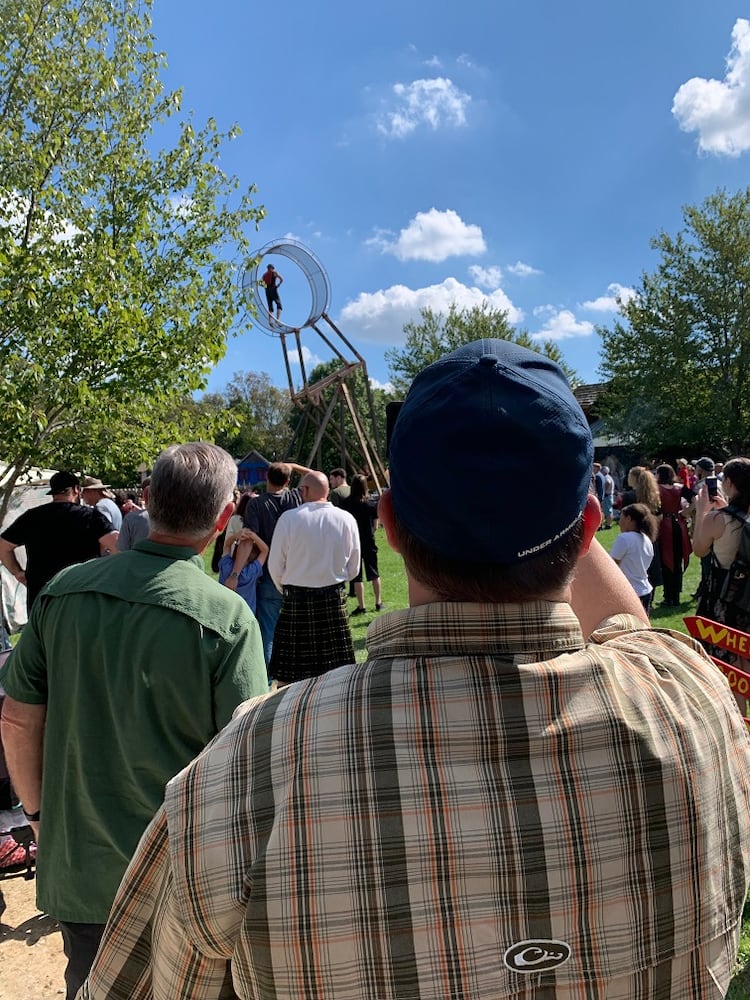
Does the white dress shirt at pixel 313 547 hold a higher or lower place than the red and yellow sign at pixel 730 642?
higher

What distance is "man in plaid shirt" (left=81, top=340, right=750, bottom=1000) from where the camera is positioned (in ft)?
2.29

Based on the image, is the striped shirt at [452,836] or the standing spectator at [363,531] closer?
Result: the striped shirt at [452,836]

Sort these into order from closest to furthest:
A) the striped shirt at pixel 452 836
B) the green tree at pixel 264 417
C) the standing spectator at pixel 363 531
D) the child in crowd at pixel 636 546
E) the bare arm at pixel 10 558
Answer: the striped shirt at pixel 452 836, the bare arm at pixel 10 558, the child in crowd at pixel 636 546, the standing spectator at pixel 363 531, the green tree at pixel 264 417

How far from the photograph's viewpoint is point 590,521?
35.2 inches

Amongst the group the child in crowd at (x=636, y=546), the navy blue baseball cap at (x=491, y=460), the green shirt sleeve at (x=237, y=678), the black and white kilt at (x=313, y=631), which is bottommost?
the black and white kilt at (x=313, y=631)

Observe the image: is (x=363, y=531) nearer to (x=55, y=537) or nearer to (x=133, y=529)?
(x=133, y=529)

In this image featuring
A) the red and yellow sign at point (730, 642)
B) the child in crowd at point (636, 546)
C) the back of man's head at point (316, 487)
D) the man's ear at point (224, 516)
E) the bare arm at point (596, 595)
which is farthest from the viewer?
the child in crowd at point (636, 546)

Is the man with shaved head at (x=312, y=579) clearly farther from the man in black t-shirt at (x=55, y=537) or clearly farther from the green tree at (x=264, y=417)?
the green tree at (x=264, y=417)

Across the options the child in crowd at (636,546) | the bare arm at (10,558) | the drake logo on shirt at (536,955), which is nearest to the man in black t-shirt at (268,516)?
the bare arm at (10,558)

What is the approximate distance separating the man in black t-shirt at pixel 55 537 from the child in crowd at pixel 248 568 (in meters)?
1.32

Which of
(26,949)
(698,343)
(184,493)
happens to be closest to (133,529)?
(26,949)

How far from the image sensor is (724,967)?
2.62 feet

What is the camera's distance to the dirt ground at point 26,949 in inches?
113

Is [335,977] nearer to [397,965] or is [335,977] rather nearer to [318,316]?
[397,965]
